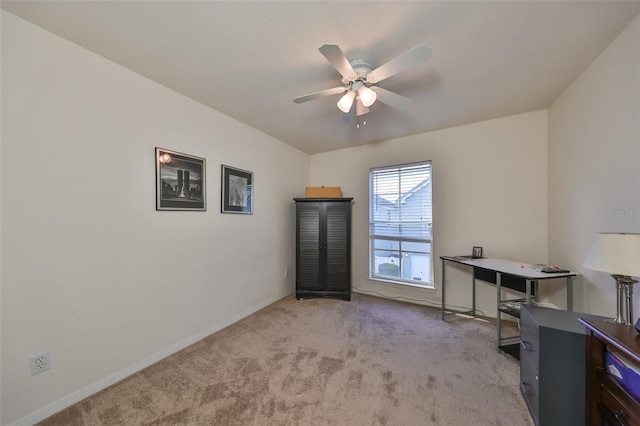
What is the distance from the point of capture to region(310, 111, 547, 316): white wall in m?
2.74

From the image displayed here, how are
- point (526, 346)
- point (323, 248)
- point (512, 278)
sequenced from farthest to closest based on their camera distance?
1. point (323, 248)
2. point (512, 278)
3. point (526, 346)

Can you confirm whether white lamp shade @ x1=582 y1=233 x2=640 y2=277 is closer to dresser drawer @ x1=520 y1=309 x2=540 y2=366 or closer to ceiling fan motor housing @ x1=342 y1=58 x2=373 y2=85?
dresser drawer @ x1=520 y1=309 x2=540 y2=366

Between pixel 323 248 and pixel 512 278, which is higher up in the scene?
pixel 323 248

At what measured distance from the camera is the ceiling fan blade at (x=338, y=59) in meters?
1.30

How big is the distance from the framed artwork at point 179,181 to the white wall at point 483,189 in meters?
2.55

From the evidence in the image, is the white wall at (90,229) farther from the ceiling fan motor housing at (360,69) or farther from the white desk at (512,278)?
the white desk at (512,278)

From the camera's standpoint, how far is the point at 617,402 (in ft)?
3.51

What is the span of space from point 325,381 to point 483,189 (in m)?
2.84

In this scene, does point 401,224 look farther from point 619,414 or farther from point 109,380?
point 109,380

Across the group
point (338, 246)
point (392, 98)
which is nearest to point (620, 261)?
point (392, 98)

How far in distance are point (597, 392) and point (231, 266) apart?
2978 millimetres

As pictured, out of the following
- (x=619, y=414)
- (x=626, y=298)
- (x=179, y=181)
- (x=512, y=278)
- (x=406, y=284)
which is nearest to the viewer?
(x=619, y=414)

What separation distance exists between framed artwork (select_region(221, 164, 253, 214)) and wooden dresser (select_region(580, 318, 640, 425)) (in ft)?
9.87

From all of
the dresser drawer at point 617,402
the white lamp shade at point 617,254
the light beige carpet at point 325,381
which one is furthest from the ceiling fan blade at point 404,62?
the light beige carpet at point 325,381
